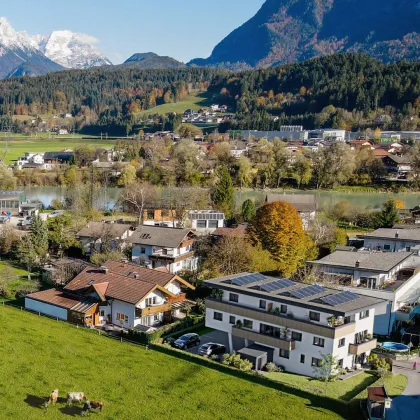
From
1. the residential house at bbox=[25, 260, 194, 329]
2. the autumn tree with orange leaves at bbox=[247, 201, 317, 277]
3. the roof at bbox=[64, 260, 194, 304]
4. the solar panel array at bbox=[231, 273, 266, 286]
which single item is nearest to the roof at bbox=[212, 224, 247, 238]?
the autumn tree with orange leaves at bbox=[247, 201, 317, 277]

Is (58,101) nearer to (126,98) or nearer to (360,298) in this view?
(126,98)

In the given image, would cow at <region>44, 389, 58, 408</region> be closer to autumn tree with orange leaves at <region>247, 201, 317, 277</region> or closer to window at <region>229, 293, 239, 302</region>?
window at <region>229, 293, 239, 302</region>

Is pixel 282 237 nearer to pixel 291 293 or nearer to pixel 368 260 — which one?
pixel 368 260

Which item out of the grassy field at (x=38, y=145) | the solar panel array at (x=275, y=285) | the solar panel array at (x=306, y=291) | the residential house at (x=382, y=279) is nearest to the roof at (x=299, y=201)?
the residential house at (x=382, y=279)

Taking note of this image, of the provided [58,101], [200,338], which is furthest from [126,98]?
[200,338]

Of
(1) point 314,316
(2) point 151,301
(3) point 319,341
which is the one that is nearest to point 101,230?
(2) point 151,301

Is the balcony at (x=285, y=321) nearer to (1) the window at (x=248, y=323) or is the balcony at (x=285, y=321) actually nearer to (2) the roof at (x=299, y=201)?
(1) the window at (x=248, y=323)
